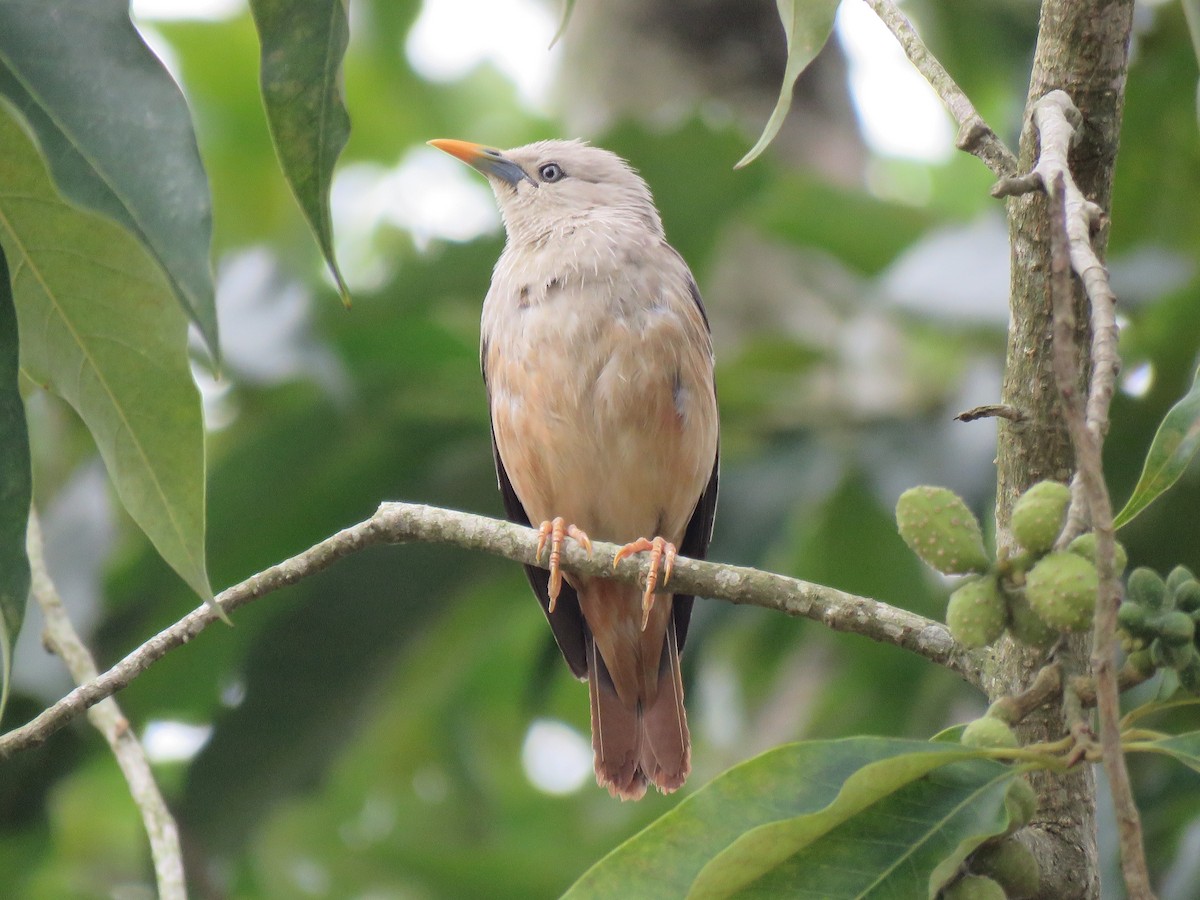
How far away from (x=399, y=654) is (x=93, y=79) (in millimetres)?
3044

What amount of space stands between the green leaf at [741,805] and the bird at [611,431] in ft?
6.06

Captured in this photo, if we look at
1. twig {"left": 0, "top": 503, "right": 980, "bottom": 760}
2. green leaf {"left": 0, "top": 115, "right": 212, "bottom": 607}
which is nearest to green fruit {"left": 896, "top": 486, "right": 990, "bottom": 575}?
twig {"left": 0, "top": 503, "right": 980, "bottom": 760}

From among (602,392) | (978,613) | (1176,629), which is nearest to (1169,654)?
(1176,629)

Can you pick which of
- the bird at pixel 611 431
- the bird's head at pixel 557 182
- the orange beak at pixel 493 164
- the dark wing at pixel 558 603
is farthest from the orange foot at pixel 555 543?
the orange beak at pixel 493 164

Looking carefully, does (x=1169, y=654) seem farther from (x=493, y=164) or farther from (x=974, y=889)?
(x=493, y=164)

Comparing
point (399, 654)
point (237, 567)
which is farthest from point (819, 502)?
point (237, 567)

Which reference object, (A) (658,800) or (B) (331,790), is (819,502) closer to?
(A) (658,800)

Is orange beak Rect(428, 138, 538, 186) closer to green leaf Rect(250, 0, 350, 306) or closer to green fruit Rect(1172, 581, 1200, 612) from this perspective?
green leaf Rect(250, 0, 350, 306)

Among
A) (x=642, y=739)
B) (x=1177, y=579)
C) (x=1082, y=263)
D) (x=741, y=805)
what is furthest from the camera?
(x=642, y=739)

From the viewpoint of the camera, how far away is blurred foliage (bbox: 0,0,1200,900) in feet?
15.1

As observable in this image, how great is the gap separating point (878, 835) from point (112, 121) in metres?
1.53

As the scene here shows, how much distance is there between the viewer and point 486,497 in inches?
208

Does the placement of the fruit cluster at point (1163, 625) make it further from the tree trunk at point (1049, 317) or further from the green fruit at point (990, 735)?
the tree trunk at point (1049, 317)

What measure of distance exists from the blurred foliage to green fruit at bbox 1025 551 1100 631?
7.72 ft
